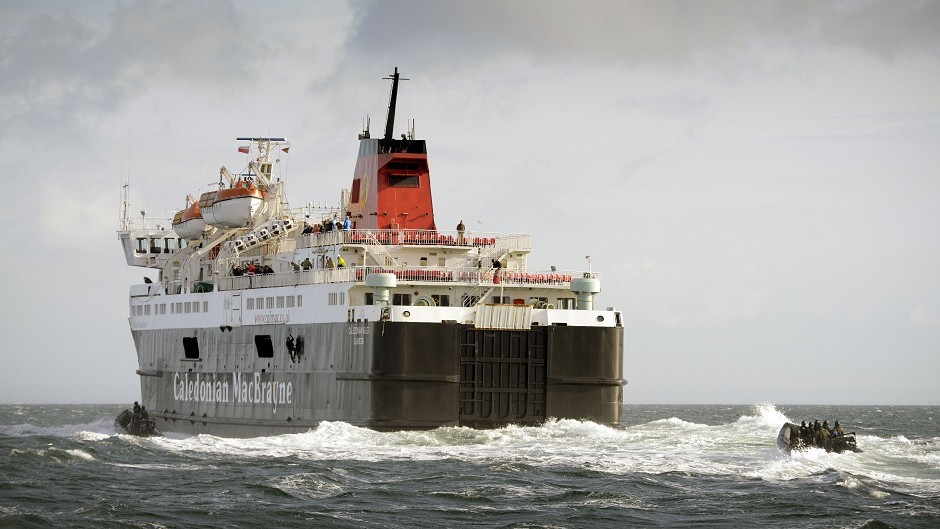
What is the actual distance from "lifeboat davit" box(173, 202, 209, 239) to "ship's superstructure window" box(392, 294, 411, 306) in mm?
15880

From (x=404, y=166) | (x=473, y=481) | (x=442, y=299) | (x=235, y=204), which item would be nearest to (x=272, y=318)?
(x=442, y=299)

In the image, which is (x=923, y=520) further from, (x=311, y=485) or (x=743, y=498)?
(x=311, y=485)

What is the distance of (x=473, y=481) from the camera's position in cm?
3631

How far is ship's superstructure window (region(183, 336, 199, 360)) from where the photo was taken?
192 feet

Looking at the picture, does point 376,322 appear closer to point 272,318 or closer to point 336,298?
point 336,298

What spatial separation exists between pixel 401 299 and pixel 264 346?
7.03 m

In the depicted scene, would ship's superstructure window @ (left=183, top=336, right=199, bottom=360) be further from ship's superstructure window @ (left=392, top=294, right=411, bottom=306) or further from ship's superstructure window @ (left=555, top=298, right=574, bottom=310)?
ship's superstructure window @ (left=555, top=298, right=574, bottom=310)

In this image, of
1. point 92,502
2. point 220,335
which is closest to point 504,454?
point 92,502

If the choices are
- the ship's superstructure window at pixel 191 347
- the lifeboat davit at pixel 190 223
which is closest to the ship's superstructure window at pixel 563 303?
the ship's superstructure window at pixel 191 347

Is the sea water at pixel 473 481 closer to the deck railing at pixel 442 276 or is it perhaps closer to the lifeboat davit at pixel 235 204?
the deck railing at pixel 442 276

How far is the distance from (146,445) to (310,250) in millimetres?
8905

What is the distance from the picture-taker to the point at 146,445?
158 feet

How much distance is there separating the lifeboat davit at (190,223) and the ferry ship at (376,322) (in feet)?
4.66

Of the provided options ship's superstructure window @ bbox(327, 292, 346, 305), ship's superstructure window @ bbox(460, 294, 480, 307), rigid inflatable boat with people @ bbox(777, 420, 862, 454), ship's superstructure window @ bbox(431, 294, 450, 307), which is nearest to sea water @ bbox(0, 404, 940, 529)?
rigid inflatable boat with people @ bbox(777, 420, 862, 454)
